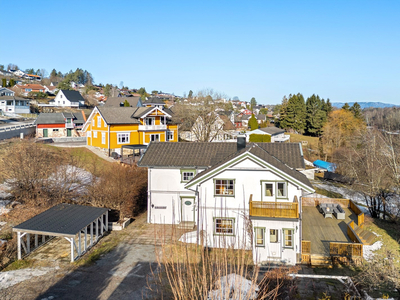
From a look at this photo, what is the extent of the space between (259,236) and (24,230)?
12.0m

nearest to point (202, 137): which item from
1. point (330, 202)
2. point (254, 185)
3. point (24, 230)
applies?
point (330, 202)

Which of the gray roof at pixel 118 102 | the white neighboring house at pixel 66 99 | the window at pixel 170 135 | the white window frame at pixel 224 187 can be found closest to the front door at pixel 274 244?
the white window frame at pixel 224 187

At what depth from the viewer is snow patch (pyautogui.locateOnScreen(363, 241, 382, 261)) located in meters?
17.5

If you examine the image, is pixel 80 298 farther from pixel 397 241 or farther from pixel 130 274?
pixel 397 241

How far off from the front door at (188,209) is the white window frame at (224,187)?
3.74 m

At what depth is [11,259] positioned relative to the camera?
1631cm

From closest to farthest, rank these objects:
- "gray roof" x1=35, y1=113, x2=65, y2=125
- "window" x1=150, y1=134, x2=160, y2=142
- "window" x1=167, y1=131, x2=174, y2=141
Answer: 1. "window" x1=150, y1=134, x2=160, y2=142
2. "window" x1=167, y1=131, x2=174, y2=141
3. "gray roof" x1=35, y1=113, x2=65, y2=125

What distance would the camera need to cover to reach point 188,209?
21.4m

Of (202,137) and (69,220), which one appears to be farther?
(202,137)

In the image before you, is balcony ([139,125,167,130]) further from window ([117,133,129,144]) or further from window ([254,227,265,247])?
window ([254,227,265,247])

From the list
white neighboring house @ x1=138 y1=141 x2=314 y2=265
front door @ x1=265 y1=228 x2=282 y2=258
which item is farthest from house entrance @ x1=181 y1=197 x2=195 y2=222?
front door @ x1=265 y1=228 x2=282 y2=258

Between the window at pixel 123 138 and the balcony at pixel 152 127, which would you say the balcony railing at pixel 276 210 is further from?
the balcony at pixel 152 127

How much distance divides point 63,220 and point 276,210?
11.6 metres

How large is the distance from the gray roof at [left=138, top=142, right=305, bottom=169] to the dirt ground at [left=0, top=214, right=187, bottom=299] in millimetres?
6063
